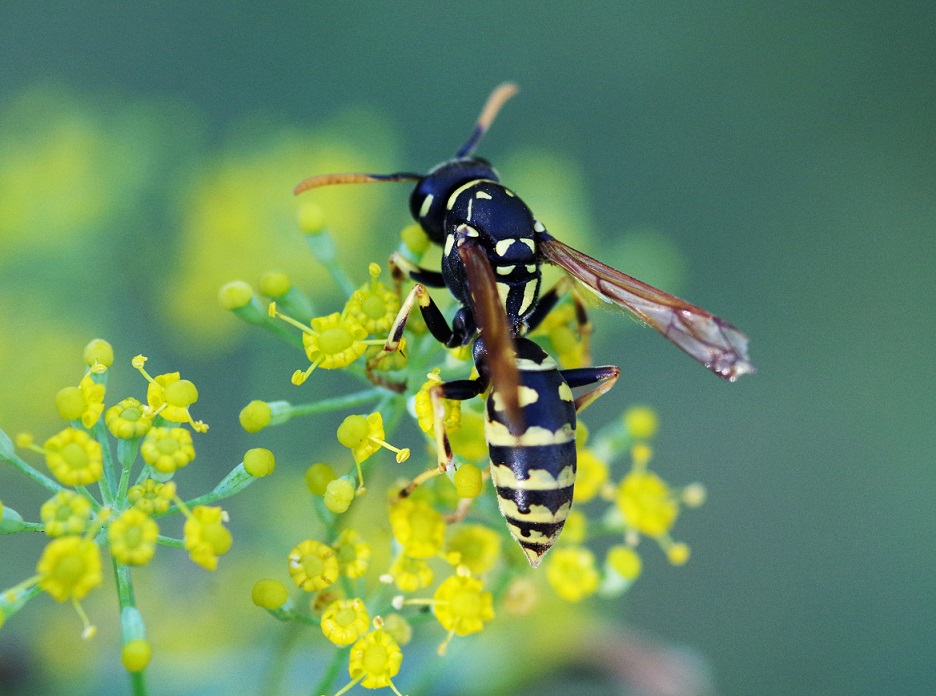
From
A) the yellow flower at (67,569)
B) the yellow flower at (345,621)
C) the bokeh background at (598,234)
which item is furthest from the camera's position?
the bokeh background at (598,234)

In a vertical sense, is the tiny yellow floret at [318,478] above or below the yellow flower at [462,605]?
above

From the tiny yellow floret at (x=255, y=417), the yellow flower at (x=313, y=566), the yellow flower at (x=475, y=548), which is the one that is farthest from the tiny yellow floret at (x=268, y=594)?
the yellow flower at (x=475, y=548)

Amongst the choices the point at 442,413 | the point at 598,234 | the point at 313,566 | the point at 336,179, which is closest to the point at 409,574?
the point at 313,566

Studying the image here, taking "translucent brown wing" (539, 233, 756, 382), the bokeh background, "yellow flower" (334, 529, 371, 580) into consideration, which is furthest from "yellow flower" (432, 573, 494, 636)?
the bokeh background

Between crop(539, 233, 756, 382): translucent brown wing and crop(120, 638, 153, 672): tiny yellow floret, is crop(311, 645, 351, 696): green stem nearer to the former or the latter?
A: crop(120, 638, 153, 672): tiny yellow floret

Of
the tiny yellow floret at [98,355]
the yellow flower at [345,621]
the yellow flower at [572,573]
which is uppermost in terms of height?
the tiny yellow floret at [98,355]

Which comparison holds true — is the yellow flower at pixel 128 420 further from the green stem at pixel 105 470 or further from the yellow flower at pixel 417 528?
the yellow flower at pixel 417 528

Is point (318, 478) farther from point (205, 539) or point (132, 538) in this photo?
point (132, 538)
